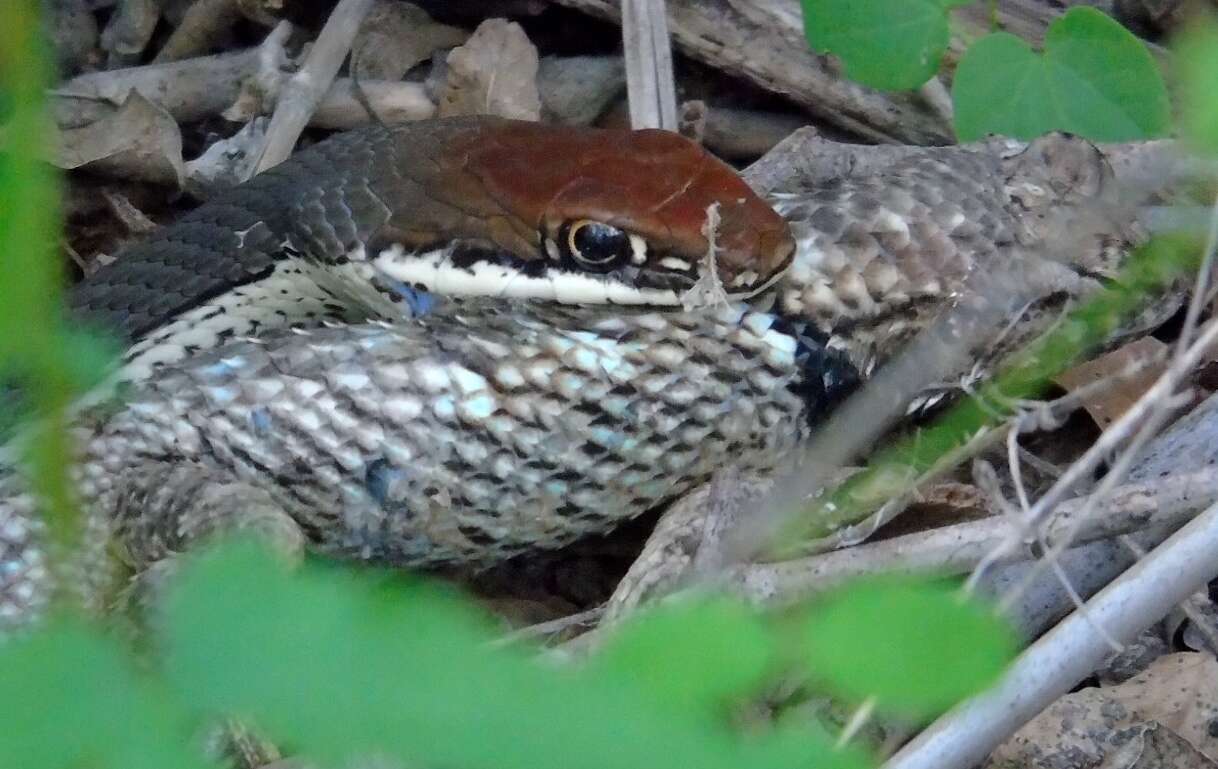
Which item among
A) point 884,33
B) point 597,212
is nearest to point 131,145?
point 597,212

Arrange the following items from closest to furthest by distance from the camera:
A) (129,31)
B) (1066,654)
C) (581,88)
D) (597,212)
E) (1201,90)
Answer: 1. (1201,90)
2. (1066,654)
3. (597,212)
4. (581,88)
5. (129,31)

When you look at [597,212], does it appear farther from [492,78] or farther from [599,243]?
[492,78]

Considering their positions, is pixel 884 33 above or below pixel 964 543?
above

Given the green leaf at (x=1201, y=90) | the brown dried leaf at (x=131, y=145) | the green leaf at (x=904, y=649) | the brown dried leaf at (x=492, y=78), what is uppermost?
the green leaf at (x=1201, y=90)

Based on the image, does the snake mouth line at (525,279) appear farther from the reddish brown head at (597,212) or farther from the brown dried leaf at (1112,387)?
the brown dried leaf at (1112,387)

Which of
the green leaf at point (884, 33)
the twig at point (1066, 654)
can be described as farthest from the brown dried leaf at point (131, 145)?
the twig at point (1066, 654)

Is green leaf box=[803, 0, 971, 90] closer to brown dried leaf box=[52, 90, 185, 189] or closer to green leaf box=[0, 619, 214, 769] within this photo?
brown dried leaf box=[52, 90, 185, 189]
